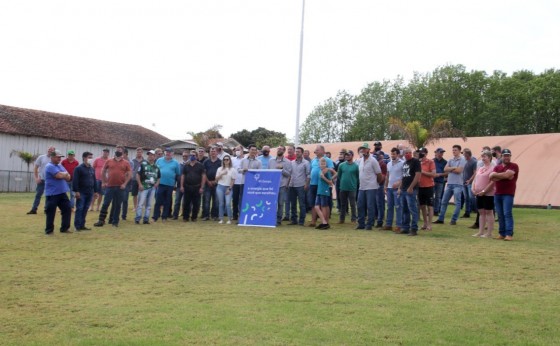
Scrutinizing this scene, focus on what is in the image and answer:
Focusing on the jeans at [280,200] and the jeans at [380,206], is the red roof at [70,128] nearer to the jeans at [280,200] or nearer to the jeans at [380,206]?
the jeans at [280,200]

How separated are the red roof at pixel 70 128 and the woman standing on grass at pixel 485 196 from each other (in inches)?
1526

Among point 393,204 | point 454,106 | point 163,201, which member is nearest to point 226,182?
point 163,201

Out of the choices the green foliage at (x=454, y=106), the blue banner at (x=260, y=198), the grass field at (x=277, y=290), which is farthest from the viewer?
the green foliage at (x=454, y=106)

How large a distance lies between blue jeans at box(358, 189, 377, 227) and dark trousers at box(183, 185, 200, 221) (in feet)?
15.3

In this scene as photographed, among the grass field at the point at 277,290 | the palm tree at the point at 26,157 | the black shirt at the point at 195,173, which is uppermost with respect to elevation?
the palm tree at the point at 26,157

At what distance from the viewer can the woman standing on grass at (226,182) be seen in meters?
15.6

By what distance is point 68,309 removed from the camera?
607cm

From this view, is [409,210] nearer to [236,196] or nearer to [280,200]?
[280,200]

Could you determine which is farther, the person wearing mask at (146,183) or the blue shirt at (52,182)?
the person wearing mask at (146,183)

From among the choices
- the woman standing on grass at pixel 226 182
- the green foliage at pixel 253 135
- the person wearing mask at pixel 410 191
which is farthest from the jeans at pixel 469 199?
the green foliage at pixel 253 135

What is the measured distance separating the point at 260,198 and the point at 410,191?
13.7ft

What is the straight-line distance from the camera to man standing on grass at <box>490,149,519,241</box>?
475 inches

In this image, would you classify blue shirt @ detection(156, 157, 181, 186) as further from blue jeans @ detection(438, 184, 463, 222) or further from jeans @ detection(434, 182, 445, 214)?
jeans @ detection(434, 182, 445, 214)

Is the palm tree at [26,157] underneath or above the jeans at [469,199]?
above
